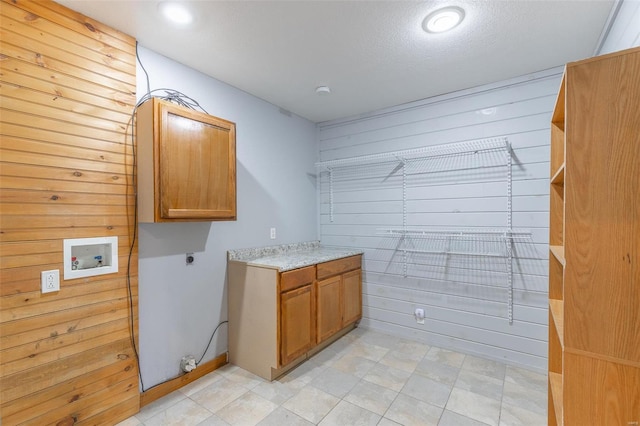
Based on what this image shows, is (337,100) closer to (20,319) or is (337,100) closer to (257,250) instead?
(257,250)

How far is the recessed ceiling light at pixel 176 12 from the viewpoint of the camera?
1675 mm

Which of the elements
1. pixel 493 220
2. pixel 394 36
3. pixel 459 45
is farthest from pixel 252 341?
pixel 459 45

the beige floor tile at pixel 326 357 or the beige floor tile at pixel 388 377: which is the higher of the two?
the beige floor tile at pixel 388 377

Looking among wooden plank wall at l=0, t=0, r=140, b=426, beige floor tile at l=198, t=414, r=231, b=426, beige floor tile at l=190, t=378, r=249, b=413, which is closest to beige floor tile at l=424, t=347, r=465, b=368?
beige floor tile at l=190, t=378, r=249, b=413

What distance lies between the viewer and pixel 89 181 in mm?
1814

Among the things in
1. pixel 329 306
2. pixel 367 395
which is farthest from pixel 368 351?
pixel 367 395

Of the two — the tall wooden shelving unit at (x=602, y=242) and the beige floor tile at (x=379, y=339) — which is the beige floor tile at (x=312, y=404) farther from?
the tall wooden shelving unit at (x=602, y=242)

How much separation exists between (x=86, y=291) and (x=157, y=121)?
1154 millimetres

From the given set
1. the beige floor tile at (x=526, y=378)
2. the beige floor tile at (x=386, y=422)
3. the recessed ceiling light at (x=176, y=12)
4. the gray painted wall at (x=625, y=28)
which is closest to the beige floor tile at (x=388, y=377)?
the beige floor tile at (x=386, y=422)

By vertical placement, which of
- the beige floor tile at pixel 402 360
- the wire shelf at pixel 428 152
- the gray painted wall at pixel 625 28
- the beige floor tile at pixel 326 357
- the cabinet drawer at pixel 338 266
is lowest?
Result: the beige floor tile at pixel 326 357

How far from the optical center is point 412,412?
198 cm

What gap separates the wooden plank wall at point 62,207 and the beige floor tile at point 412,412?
69.6 inches

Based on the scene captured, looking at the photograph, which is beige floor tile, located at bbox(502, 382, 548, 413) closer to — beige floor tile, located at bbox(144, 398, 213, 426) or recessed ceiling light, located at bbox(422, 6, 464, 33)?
beige floor tile, located at bbox(144, 398, 213, 426)

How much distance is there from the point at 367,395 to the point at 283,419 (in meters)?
0.65
